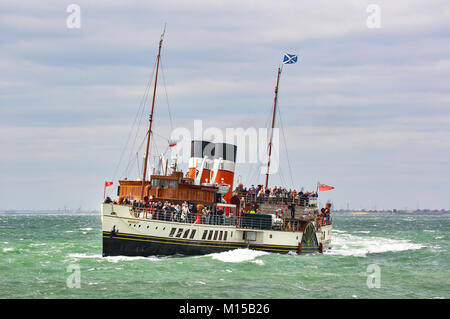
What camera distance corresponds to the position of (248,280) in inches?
1517

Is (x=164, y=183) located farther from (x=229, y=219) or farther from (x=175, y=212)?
(x=229, y=219)

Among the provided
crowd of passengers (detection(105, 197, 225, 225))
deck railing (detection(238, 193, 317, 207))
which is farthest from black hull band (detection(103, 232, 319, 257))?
deck railing (detection(238, 193, 317, 207))

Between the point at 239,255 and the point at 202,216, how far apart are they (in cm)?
391

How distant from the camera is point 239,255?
49.2 meters

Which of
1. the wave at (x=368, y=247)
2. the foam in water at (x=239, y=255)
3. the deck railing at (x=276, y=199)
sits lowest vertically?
the wave at (x=368, y=247)

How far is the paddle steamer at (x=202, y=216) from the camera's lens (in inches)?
1817

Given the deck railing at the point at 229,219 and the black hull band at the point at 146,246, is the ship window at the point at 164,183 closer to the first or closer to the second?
the deck railing at the point at 229,219

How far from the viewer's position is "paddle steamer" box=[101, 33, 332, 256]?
46156 mm

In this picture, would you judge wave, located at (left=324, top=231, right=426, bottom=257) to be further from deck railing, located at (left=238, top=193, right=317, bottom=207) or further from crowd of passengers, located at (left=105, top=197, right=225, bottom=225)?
crowd of passengers, located at (left=105, top=197, right=225, bottom=225)

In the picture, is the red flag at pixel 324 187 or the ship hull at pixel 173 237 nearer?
the ship hull at pixel 173 237

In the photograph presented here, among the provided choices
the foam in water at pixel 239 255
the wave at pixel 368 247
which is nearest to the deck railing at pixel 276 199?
the wave at pixel 368 247
